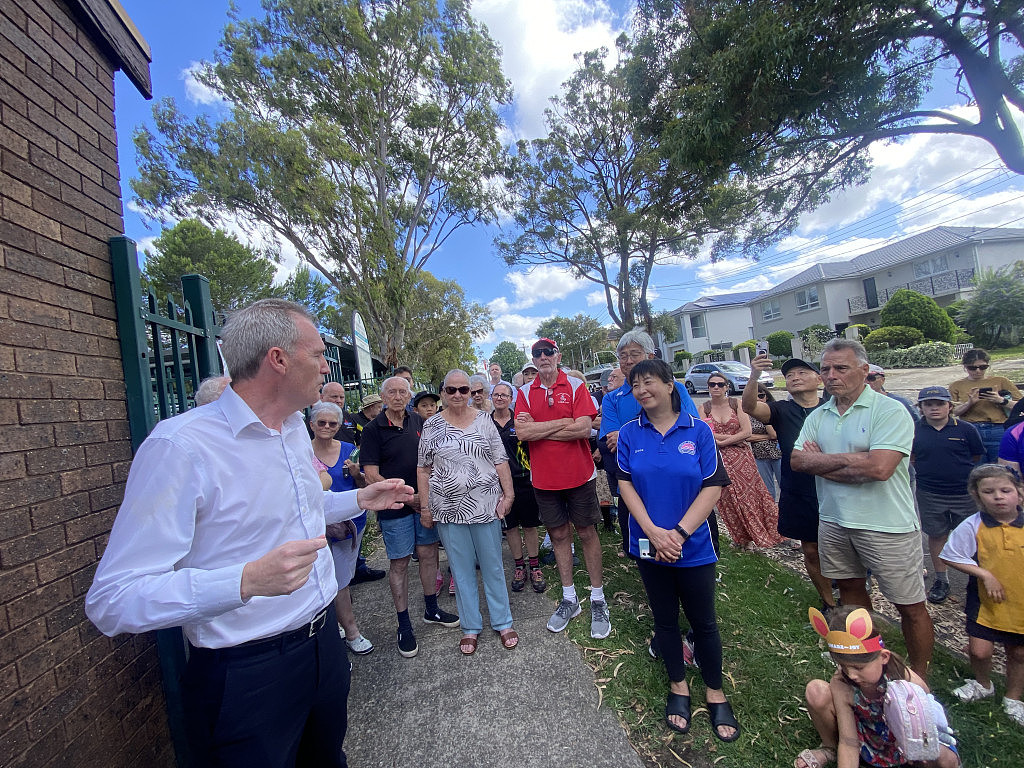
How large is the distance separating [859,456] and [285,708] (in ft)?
9.90

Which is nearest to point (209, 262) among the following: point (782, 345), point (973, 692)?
point (973, 692)

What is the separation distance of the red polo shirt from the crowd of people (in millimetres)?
18

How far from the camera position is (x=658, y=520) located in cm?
249

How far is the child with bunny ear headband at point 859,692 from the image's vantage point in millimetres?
1862

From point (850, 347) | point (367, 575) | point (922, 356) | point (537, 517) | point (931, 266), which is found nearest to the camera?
point (850, 347)

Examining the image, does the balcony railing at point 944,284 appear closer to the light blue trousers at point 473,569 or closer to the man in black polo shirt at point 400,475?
the light blue trousers at point 473,569

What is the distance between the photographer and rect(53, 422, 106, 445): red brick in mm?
1697

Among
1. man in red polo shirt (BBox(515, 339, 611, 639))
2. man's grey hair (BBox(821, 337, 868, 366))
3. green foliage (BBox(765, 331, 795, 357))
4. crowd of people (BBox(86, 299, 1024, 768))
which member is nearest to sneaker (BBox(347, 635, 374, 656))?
crowd of people (BBox(86, 299, 1024, 768))

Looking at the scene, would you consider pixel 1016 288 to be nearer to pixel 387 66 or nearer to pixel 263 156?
pixel 387 66

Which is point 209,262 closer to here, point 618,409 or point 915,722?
point 618,409

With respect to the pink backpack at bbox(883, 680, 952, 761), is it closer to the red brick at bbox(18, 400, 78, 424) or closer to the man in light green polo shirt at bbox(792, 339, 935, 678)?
the man in light green polo shirt at bbox(792, 339, 935, 678)

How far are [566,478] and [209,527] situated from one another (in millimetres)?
2593

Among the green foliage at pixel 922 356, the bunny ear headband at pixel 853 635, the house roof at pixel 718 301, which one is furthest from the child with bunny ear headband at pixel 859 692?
the house roof at pixel 718 301

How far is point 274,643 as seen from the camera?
4.59 feet
